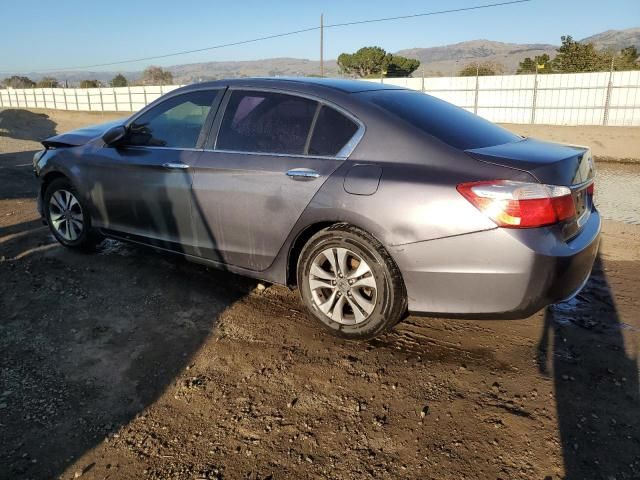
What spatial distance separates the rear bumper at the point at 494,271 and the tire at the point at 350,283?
0.38ft

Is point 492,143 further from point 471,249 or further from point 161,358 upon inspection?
point 161,358

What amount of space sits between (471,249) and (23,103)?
213 ft

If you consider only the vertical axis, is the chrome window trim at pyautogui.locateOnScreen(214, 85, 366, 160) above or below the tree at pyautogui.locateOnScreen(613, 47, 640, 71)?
below

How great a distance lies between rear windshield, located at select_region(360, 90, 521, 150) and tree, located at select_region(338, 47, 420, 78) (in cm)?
5758

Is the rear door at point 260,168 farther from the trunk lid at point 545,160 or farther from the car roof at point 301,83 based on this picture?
the trunk lid at point 545,160

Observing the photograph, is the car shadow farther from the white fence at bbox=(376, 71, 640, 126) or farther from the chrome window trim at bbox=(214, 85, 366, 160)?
the chrome window trim at bbox=(214, 85, 366, 160)

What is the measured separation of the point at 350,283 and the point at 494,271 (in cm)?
92

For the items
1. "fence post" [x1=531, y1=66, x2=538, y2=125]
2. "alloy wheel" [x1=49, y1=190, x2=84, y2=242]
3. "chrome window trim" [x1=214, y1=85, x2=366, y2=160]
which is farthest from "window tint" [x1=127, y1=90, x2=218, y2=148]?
"fence post" [x1=531, y1=66, x2=538, y2=125]

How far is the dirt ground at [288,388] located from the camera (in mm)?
2340

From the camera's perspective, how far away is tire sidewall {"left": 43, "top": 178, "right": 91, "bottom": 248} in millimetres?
4797

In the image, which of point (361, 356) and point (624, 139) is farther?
point (624, 139)

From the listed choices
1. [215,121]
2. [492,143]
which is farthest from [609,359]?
[215,121]

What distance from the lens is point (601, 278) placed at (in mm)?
4504

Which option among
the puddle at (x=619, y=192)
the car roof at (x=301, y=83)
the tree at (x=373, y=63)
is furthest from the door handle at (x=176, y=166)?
the tree at (x=373, y=63)
